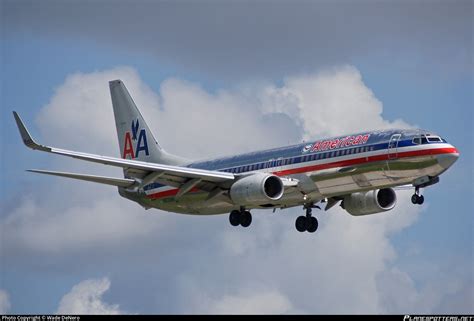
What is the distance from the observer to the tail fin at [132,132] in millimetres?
89188

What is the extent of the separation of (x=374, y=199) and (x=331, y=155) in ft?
21.5

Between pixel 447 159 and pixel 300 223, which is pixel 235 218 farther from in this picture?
pixel 447 159

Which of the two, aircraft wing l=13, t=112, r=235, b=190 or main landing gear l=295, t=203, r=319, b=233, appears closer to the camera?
aircraft wing l=13, t=112, r=235, b=190

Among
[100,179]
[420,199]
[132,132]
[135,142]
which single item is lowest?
[420,199]

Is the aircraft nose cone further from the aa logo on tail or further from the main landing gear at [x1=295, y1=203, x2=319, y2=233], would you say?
the aa logo on tail

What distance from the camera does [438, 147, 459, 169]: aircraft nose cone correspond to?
70.3 metres

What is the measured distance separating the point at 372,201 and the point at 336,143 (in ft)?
20.9

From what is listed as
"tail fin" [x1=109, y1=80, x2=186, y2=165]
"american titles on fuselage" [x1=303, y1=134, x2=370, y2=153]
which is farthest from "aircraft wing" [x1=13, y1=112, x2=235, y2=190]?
"tail fin" [x1=109, y1=80, x2=186, y2=165]

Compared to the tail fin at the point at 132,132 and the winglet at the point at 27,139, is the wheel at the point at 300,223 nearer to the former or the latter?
the tail fin at the point at 132,132

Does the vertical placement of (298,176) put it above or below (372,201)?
below

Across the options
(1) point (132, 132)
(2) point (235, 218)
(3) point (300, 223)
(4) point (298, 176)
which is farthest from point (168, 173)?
(1) point (132, 132)

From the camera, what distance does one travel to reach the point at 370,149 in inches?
2820

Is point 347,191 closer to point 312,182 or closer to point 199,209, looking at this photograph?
point 312,182

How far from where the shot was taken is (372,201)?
78.6 meters
